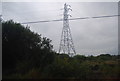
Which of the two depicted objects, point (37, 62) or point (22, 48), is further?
point (22, 48)

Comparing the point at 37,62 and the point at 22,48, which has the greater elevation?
the point at 22,48

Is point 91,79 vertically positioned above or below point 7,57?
below

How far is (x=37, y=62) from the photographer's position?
17.8m

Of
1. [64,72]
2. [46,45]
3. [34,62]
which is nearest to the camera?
[64,72]

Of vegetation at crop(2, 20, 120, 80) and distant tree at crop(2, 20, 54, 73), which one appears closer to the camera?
vegetation at crop(2, 20, 120, 80)

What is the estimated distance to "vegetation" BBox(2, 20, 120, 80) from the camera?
46.5 ft

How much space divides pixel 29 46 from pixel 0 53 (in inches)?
120

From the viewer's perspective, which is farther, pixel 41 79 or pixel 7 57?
pixel 7 57

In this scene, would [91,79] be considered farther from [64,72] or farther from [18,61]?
[18,61]

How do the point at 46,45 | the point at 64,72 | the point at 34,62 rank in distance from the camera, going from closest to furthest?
the point at 64,72
the point at 34,62
the point at 46,45

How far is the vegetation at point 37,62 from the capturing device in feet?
46.5

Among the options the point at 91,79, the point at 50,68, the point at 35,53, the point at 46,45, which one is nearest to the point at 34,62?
the point at 35,53

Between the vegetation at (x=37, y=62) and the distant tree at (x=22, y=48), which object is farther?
the distant tree at (x=22, y=48)

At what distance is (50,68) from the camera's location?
48.3 ft
